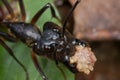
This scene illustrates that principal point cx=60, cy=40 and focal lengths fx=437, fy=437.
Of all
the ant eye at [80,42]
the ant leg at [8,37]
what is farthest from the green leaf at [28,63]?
the ant eye at [80,42]

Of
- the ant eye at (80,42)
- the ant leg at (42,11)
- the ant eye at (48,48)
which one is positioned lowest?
the ant eye at (48,48)

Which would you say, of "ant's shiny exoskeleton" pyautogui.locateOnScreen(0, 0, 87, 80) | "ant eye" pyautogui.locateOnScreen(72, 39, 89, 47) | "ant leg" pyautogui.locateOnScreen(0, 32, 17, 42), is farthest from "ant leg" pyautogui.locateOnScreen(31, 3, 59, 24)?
"ant eye" pyautogui.locateOnScreen(72, 39, 89, 47)

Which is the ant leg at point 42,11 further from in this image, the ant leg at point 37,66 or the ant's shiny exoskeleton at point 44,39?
the ant leg at point 37,66

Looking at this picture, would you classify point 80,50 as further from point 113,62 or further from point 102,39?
point 113,62

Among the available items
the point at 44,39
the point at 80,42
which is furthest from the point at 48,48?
the point at 80,42

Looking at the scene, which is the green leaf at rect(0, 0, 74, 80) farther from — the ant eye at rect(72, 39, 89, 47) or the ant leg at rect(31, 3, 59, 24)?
the ant eye at rect(72, 39, 89, 47)

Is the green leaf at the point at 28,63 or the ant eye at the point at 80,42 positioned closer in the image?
the ant eye at the point at 80,42

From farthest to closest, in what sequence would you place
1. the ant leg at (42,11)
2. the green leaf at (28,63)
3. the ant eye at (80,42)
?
the ant leg at (42,11)
the green leaf at (28,63)
the ant eye at (80,42)
